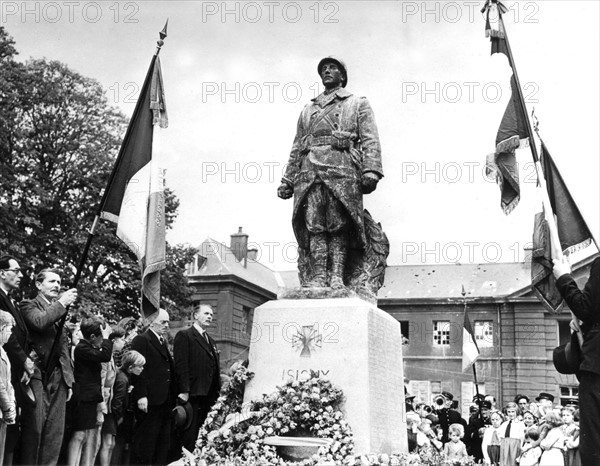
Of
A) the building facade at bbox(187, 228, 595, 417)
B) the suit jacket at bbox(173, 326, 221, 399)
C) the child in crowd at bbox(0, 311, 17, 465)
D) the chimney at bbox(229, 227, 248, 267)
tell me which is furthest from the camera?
the chimney at bbox(229, 227, 248, 267)

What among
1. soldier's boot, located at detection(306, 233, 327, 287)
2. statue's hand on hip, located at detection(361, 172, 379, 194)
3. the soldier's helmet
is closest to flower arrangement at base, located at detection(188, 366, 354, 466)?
soldier's boot, located at detection(306, 233, 327, 287)

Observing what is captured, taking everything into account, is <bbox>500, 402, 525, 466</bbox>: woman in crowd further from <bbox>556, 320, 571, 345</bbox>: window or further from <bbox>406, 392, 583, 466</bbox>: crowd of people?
<bbox>556, 320, 571, 345</bbox>: window

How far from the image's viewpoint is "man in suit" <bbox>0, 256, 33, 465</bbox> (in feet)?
22.9

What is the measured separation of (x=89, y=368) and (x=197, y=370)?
4.59 feet

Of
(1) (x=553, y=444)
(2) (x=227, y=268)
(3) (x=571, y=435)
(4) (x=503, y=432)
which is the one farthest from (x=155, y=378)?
(2) (x=227, y=268)

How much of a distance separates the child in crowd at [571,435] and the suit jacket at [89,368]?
7297 millimetres

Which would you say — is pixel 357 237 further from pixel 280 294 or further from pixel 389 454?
pixel 389 454

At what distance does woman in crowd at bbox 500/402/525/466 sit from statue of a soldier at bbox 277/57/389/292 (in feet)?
22.2

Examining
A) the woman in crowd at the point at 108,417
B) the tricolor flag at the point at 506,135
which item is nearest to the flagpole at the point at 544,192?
the tricolor flag at the point at 506,135

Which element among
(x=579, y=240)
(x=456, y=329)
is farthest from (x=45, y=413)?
(x=456, y=329)

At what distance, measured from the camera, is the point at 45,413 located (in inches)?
298

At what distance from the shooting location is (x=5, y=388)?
654cm

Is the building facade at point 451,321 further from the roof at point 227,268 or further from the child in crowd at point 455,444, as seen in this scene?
the child in crowd at point 455,444

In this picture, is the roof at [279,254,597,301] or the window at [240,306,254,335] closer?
the window at [240,306,254,335]
